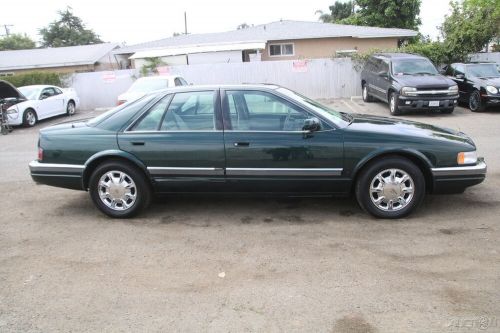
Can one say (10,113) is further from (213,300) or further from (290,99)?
(213,300)

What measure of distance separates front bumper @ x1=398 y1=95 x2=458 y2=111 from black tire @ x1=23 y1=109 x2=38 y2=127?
11524 millimetres

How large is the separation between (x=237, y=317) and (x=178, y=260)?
1.11m

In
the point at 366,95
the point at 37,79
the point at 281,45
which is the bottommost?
the point at 366,95

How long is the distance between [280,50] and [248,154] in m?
21.4

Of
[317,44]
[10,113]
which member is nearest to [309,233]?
[10,113]

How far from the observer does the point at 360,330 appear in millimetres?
3033

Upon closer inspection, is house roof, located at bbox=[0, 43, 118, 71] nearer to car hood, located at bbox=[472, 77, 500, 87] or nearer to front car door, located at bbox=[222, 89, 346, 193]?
car hood, located at bbox=[472, 77, 500, 87]

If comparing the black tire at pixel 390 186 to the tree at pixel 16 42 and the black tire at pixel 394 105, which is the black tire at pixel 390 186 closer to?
the black tire at pixel 394 105

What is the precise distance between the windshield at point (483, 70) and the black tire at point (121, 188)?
1268 centimetres

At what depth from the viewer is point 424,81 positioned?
13.1 meters

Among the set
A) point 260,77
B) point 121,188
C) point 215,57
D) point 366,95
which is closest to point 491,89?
point 366,95

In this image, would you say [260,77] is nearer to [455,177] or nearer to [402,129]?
[402,129]

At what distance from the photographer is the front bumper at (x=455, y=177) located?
4.84 metres

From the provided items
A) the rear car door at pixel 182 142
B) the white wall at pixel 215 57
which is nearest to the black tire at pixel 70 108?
the white wall at pixel 215 57
